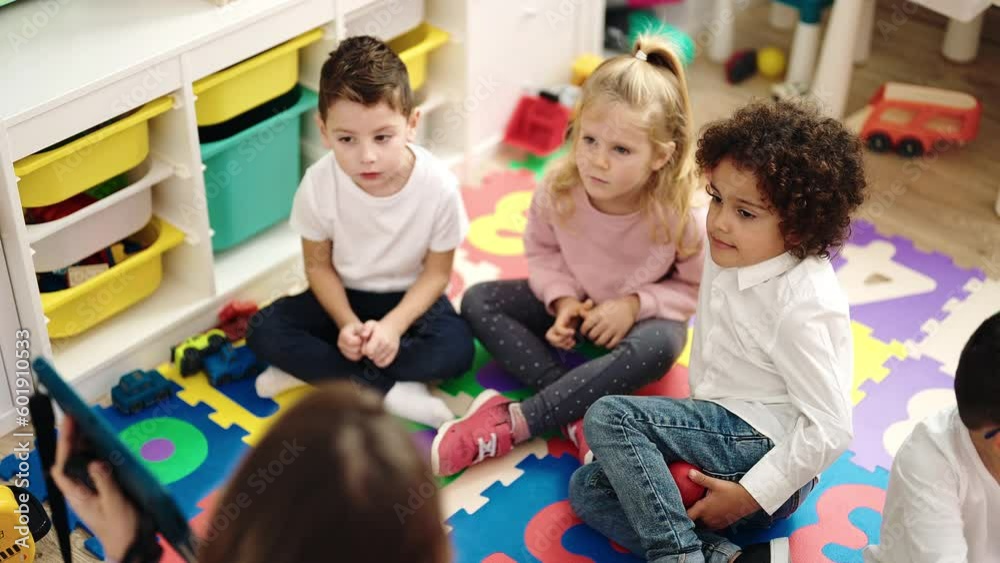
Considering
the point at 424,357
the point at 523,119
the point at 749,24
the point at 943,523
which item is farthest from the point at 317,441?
the point at 749,24

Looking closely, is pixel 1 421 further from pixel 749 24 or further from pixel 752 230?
pixel 749 24

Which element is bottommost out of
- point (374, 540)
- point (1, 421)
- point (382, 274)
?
point (1, 421)

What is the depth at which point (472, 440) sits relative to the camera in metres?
1.69

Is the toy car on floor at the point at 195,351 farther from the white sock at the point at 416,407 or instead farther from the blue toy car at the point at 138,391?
the white sock at the point at 416,407

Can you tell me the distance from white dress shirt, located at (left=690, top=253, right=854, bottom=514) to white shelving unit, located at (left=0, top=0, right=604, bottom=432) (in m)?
0.78

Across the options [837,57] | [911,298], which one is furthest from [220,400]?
[837,57]

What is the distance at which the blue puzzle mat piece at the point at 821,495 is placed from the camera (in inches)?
63.4

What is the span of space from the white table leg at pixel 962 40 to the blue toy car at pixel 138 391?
6.08ft

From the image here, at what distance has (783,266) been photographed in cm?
151

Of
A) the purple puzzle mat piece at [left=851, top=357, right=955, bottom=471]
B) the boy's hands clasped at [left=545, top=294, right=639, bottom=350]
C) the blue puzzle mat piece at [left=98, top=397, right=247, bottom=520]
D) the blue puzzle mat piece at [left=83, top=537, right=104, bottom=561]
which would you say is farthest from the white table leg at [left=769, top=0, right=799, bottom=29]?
the blue puzzle mat piece at [left=83, top=537, right=104, bottom=561]

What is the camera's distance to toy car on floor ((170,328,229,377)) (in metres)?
1.84

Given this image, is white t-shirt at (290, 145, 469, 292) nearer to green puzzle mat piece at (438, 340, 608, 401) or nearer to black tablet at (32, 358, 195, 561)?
green puzzle mat piece at (438, 340, 608, 401)

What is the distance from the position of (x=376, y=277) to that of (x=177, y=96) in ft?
1.32

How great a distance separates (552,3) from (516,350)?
83cm
